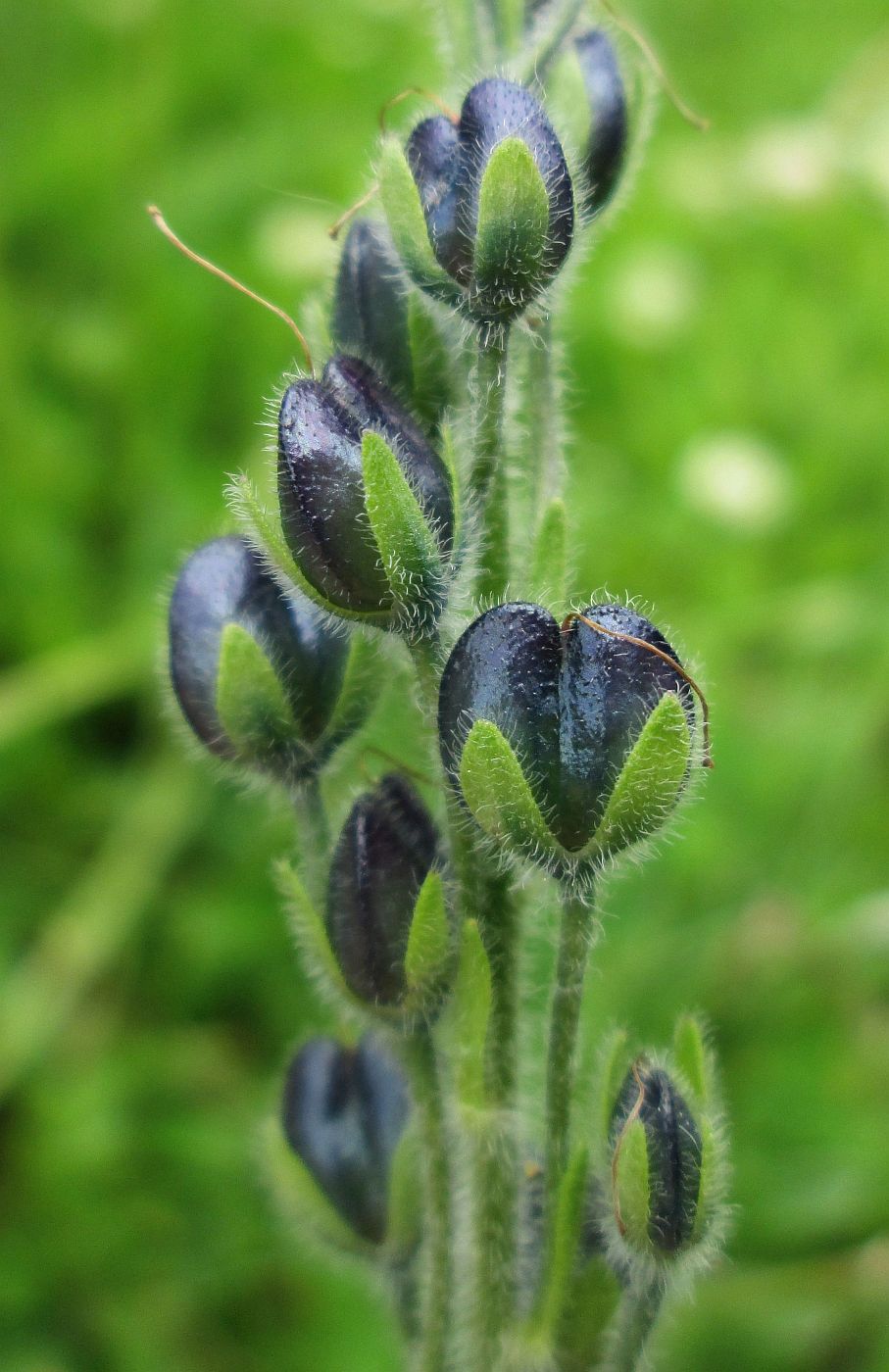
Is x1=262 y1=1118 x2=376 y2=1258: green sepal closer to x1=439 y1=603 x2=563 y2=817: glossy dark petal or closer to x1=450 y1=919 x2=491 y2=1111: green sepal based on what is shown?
x1=450 y1=919 x2=491 y2=1111: green sepal

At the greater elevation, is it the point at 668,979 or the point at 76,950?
the point at 668,979

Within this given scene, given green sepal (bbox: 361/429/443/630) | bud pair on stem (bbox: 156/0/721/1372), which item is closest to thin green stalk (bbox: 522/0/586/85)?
bud pair on stem (bbox: 156/0/721/1372)

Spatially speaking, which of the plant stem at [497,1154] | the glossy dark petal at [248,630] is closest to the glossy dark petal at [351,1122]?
the plant stem at [497,1154]

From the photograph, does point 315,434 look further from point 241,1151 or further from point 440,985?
point 241,1151

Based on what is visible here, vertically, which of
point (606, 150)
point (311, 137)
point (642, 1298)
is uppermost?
point (311, 137)

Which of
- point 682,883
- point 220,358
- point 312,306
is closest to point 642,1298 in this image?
point 312,306

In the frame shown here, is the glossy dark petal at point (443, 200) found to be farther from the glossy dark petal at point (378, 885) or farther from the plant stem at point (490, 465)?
the glossy dark petal at point (378, 885)
